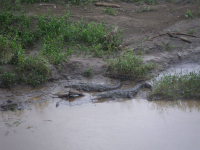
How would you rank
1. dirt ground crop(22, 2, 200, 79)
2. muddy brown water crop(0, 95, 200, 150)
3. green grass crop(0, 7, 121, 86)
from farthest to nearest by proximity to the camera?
1. dirt ground crop(22, 2, 200, 79)
2. green grass crop(0, 7, 121, 86)
3. muddy brown water crop(0, 95, 200, 150)

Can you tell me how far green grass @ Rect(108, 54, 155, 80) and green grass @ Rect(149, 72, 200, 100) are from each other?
0.71m

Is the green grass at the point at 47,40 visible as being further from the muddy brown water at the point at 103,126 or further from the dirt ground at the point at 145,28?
the muddy brown water at the point at 103,126

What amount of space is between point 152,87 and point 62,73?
2.79 metres

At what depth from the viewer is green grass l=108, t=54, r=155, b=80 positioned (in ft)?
26.7

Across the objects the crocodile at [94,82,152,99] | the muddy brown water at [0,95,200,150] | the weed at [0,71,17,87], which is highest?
the weed at [0,71,17,87]

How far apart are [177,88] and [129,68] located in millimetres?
1587

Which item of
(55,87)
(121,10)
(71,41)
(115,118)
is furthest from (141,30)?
(115,118)

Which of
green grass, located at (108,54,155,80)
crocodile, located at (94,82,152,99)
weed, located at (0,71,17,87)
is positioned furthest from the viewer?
green grass, located at (108,54,155,80)

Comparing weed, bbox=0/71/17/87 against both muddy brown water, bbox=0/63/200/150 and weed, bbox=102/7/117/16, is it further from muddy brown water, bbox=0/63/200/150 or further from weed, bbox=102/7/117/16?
weed, bbox=102/7/117/16

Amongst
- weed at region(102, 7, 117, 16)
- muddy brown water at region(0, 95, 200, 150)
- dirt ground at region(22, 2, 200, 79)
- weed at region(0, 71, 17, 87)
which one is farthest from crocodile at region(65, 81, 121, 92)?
weed at region(102, 7, 117, 16)

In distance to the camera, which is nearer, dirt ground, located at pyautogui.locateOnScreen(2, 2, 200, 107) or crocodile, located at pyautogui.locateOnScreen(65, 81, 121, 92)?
crocodile, located at pyautogui.locateOnScreen(65, 81, 121, 92)

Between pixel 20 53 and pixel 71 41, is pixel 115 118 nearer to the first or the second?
pixel 20 53

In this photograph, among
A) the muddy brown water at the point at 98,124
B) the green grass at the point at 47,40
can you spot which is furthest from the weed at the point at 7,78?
the green grass at the point at 47,40

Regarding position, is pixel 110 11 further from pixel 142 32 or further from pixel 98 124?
pixel 98 124
